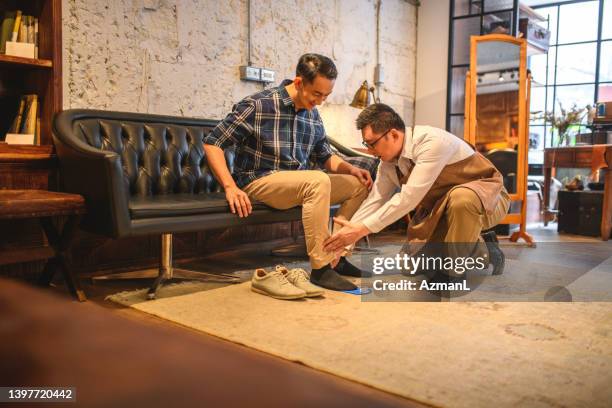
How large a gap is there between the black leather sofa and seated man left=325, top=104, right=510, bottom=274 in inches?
23.4

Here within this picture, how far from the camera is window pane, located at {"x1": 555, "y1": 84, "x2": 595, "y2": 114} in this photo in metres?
7.95

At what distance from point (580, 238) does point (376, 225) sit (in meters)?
3.25

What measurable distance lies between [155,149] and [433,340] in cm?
197

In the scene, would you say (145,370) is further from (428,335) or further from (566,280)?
(566,280)

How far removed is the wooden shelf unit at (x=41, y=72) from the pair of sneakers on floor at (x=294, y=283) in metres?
1.34

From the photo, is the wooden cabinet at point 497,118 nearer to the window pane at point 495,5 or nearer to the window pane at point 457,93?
the window pane at point 457,93

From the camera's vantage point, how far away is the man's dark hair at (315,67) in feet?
9.09

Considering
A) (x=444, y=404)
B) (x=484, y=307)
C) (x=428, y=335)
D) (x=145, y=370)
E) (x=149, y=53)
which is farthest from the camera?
(x=149, y=53)

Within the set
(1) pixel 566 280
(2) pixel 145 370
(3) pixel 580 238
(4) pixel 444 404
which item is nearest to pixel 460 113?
(3) pixel 580 238

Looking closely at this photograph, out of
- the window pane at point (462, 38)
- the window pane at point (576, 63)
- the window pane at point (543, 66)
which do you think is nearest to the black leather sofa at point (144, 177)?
the window pane at point (462, 38)

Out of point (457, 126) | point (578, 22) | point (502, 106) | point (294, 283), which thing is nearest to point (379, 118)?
point (294, 283)

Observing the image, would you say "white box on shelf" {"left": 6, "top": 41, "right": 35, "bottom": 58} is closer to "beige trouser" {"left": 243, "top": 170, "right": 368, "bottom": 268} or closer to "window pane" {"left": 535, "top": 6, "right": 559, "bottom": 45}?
"beige trouser" {"left": 243, "top": 170, "right": 368, "bottom": 268}

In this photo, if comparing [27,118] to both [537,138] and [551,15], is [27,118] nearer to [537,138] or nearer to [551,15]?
[537,138]

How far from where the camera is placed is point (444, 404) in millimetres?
1414
